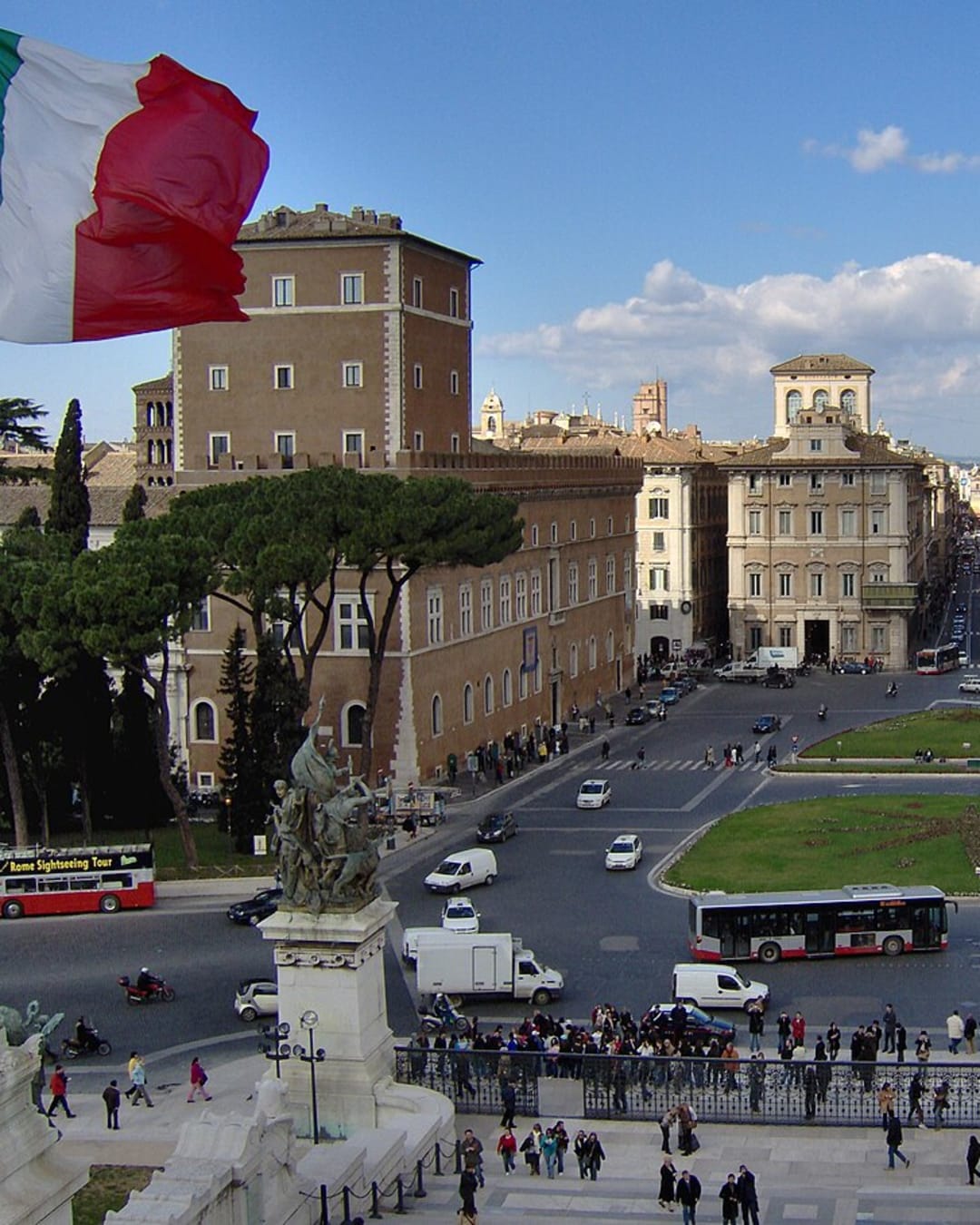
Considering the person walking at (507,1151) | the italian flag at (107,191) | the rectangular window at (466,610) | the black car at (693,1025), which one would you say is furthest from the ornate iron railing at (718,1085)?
the rectangular window at (466,610)

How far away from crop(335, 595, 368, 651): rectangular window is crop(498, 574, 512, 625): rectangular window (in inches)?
374

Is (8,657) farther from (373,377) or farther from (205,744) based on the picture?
(373,377)

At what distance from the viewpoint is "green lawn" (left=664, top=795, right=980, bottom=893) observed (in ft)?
128

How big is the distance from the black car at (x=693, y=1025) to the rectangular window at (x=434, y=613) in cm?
2547

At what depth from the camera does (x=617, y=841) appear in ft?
138

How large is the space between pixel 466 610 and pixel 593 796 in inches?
385

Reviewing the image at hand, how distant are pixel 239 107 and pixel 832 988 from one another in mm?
21877

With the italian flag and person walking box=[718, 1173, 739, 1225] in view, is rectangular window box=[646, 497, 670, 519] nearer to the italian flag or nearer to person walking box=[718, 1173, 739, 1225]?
person walking box=[718, 1173, 739, 1225]

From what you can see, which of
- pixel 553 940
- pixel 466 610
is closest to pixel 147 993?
pixel 553 940

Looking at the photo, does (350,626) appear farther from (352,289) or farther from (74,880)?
(74,880)

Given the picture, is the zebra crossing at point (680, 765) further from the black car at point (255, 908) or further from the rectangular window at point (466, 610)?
the black car at point (255, 908)

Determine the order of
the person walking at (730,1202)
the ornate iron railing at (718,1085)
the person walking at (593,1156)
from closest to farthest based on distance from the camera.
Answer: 1. the person walking at (730,1202)
2. the person walking at (593,1156)
3. the ornate iron railing at (718,1085)

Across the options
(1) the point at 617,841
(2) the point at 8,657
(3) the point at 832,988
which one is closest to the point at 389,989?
(3) the point at 832,988

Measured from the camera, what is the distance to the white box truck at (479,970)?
3153 cm
